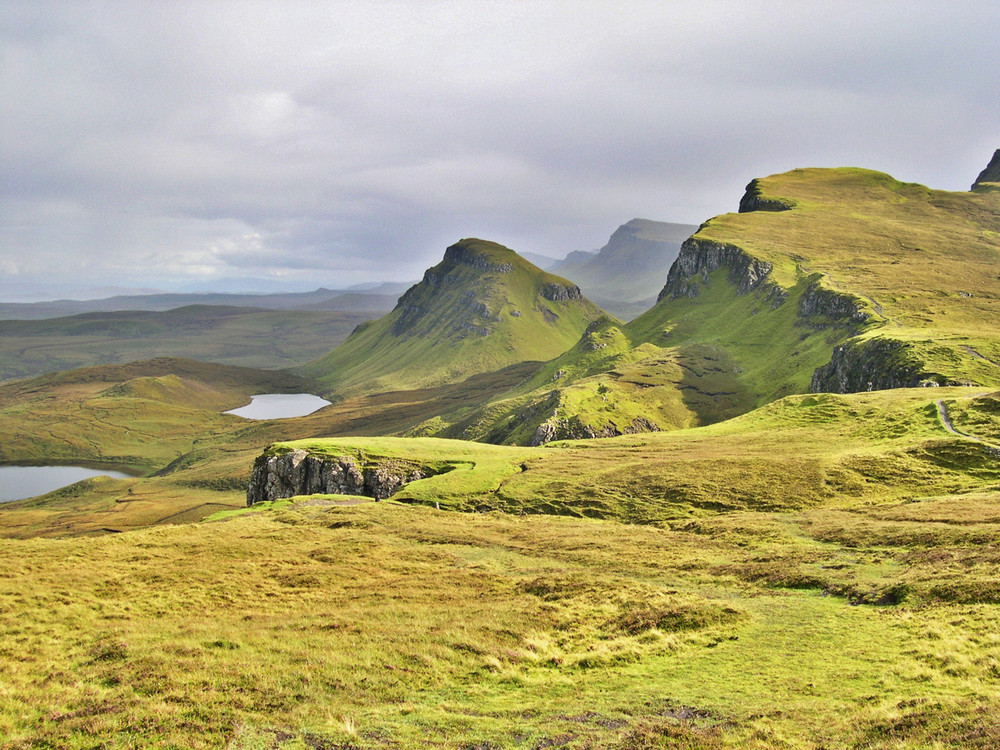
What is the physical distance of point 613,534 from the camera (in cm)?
5616

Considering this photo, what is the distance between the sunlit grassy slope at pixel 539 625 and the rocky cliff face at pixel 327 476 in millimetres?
21231

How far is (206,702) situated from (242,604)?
14369mm

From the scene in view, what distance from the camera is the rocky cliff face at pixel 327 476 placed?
85938 mm

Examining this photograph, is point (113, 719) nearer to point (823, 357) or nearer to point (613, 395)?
point (613, 395)

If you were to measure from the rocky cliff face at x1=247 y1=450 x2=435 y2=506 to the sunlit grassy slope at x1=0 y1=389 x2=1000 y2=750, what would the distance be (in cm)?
2123

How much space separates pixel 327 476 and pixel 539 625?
200ft

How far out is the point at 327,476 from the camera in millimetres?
87688

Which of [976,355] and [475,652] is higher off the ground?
[976,355]

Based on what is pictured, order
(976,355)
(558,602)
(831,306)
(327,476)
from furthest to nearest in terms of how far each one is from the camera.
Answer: (831,306), (976,355), (327,476), (558,602)

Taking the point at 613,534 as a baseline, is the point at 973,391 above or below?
above

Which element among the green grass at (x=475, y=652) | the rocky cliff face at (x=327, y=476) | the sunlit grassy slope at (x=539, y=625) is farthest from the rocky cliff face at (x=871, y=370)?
the rocky cliff face at (x=327, y=476)

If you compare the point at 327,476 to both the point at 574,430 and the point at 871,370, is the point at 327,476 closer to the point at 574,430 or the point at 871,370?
the point at 574,430

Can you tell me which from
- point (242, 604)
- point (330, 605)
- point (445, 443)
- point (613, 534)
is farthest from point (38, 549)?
point (445, 443)

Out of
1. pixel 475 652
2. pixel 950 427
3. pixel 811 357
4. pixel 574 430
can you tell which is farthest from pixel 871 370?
pixel 475 652
